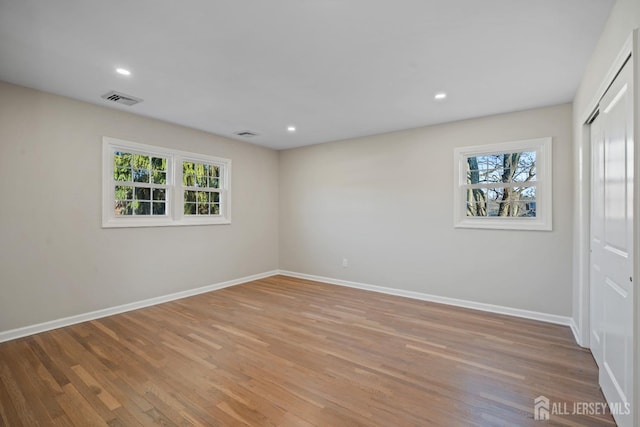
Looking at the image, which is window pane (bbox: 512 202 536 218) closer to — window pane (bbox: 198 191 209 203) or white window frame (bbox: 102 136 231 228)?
white window frame (bbox: 102 136 231 228)

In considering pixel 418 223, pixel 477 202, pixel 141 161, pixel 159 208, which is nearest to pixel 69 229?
pixel 159 208

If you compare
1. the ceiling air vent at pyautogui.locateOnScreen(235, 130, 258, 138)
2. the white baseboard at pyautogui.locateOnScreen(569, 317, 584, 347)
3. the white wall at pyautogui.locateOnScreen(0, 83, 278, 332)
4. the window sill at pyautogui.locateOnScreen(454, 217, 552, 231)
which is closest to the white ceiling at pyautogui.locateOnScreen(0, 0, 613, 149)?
the white wall at pyautogui.locateOnScreen(0, 83, 278, 332)

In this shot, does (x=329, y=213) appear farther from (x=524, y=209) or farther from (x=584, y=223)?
(x=584, y=223)

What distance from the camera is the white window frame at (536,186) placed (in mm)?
3551

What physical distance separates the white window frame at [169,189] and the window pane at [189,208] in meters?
0.07

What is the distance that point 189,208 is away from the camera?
15.4 ft

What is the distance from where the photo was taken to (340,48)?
237 cm

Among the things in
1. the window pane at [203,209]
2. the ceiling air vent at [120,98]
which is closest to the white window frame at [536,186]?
the window pane at [203,209]

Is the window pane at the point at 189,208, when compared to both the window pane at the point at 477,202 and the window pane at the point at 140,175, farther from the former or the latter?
the window pane at the point at 477,202

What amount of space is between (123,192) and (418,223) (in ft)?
13.7

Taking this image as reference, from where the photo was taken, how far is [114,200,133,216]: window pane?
3852 mm

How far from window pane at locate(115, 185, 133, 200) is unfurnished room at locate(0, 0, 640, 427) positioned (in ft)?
0.50

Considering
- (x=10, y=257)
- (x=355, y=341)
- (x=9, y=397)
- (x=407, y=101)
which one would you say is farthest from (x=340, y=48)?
(x=10, y=257)

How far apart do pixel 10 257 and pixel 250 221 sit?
3.20 metres
